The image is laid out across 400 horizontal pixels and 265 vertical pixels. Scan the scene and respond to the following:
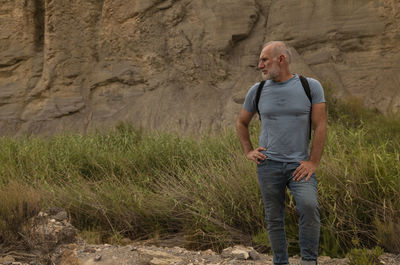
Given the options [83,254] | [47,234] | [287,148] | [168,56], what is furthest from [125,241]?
[168,56]

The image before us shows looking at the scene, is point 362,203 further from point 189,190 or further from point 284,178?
point 189,190

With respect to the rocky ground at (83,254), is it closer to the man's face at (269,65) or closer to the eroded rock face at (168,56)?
the man's face at (269,65)

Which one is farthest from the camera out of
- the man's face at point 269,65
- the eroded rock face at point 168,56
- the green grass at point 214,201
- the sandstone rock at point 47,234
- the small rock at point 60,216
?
the eroded rock face at point 168,56

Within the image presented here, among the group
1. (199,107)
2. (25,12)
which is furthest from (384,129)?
(25,12)

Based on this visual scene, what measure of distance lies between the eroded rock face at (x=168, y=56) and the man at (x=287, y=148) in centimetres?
985

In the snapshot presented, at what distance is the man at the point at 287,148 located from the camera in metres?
2.78

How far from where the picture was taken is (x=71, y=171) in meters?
7.08

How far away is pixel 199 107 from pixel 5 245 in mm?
10224

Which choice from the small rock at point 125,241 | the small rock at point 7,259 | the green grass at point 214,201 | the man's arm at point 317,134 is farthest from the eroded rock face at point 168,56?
the man's arm at point 317,134

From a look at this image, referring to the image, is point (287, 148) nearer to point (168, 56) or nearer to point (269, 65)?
point (269, 65)

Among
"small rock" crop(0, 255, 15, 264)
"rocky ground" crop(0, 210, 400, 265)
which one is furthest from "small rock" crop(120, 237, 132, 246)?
Answer: "small rock" crop(0, 255, 15, 264)

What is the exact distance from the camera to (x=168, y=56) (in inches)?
588

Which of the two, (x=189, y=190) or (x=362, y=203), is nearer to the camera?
(x=362, y=203)

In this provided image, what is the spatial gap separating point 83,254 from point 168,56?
39.3ft
